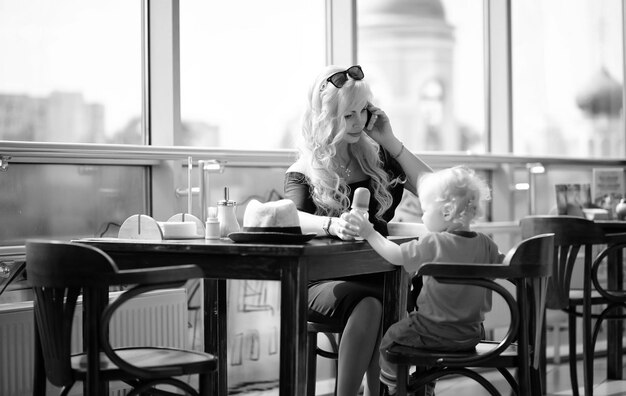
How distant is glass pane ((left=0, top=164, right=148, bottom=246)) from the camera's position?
339 cm

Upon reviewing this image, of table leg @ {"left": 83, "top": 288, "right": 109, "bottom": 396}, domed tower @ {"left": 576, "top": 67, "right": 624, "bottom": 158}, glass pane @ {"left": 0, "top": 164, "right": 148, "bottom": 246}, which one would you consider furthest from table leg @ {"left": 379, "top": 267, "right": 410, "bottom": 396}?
domed tower @ {"left": 576, "top": 67, "right": 624, "bottom": 158}

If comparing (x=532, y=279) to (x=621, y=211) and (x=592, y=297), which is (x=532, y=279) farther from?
(x=621, y=211)

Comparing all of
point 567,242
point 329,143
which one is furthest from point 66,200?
point 567,242

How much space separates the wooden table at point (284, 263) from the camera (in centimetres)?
234

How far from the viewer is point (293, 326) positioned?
235 centimetres

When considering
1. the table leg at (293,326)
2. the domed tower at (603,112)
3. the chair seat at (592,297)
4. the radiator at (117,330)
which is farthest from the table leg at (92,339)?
the domed tower at (603,112)

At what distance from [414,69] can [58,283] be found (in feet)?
11.3

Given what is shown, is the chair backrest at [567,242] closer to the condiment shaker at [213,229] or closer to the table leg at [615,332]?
the table leg at [615,332]

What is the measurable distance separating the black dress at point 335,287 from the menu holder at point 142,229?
0.59 metres

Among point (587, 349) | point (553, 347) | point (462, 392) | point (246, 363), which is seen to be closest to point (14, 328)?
point (246, 363)

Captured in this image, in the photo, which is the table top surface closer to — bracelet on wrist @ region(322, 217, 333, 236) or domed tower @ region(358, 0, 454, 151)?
bracelet on wrist @ region(322, 217, 333, 236)

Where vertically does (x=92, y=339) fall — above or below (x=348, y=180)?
below

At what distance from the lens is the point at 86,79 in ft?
12.0

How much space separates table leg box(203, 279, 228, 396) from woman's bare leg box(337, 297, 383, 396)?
0.42 meters
